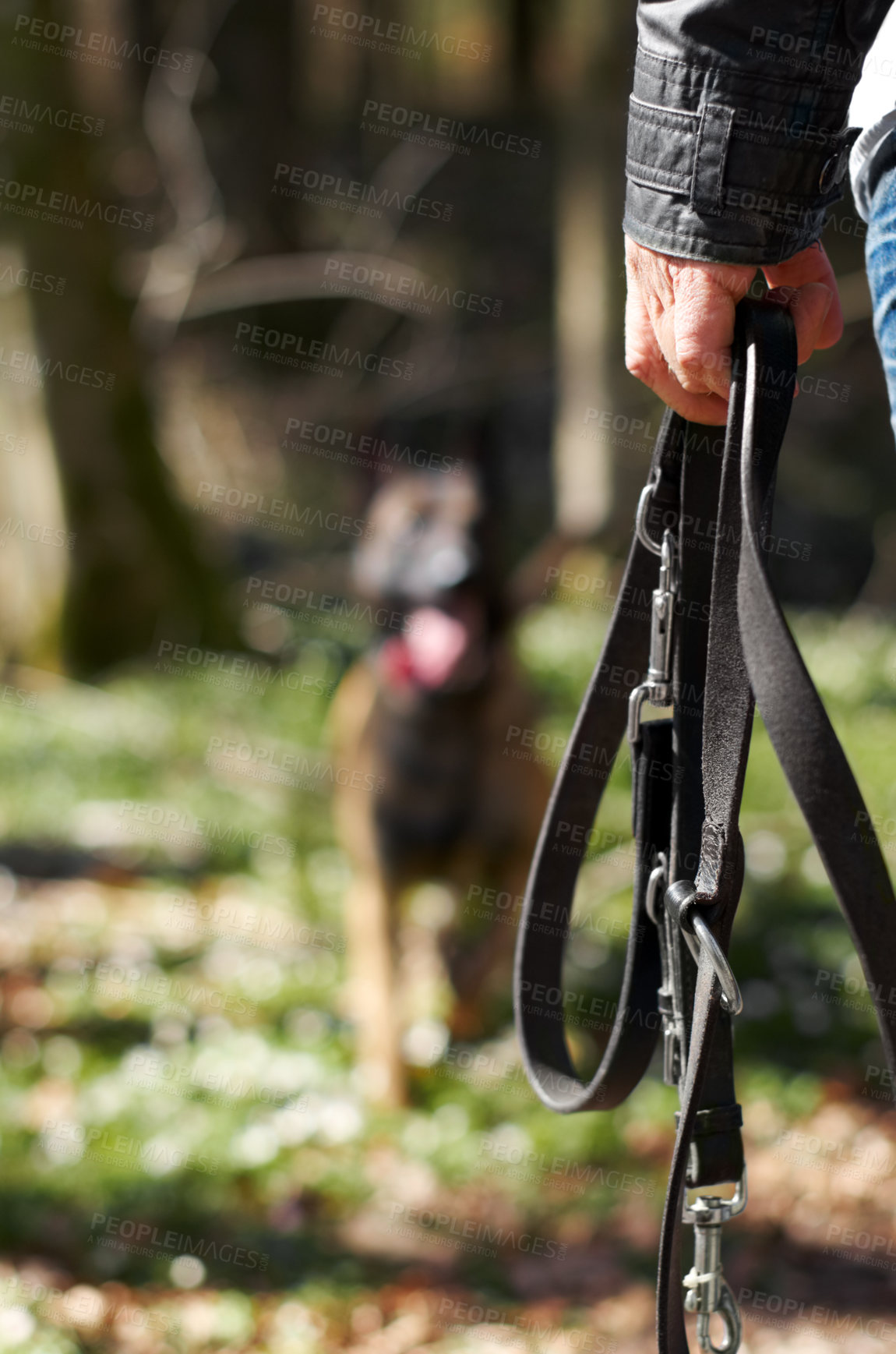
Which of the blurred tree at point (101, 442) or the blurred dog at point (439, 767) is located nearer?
the blurred dog at point (439, 767)

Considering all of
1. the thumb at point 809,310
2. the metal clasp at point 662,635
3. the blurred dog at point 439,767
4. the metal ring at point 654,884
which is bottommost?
the blurred dog at point 439,767

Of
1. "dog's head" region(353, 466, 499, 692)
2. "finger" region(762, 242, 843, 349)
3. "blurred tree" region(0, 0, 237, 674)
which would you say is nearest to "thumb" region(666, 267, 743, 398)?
"finger" region(762, 242, 843, 349)

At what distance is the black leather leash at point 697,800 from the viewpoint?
108 cm

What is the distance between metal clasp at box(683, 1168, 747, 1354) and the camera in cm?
130

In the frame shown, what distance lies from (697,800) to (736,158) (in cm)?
73

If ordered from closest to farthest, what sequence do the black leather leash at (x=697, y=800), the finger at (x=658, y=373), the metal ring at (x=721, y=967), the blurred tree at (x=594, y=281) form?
the black leather leash at (x=697, y=800) → the metal ring at (x=721, y=967) → the finger at (x=658, y=373) → the blurred tree at (x=594, y=281)

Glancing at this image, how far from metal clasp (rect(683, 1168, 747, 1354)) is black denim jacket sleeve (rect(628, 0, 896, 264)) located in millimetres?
1068

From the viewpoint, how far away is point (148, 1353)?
96.3 inches

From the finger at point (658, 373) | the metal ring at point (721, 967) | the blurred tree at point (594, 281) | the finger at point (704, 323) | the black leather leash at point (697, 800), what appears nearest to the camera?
the black leather leash at point (697, 800)

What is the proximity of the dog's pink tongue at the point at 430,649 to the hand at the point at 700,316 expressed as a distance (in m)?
2.19

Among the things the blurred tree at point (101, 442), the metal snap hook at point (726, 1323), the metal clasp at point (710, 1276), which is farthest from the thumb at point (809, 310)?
the blurred tree at point (101, 442)

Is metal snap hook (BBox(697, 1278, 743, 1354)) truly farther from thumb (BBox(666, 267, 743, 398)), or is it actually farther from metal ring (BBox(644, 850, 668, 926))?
thumb (BBox(666, 267, 743, 398))

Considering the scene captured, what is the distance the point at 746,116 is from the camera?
4.20 feet

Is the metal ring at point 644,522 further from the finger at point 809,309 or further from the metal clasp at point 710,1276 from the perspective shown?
the metal clasp at point 710,1276
